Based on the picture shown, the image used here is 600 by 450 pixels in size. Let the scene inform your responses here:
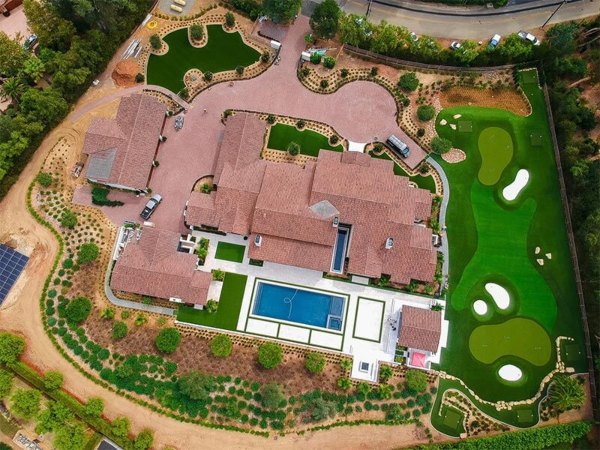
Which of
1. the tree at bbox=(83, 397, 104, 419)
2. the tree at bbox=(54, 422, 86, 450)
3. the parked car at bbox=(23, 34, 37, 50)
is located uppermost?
the parked car at bbox=(23, 34, 37, 50)

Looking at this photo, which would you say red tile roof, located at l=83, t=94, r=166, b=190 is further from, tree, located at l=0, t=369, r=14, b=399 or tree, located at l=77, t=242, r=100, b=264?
tree, located at l=0, t=369, r=14, b=399

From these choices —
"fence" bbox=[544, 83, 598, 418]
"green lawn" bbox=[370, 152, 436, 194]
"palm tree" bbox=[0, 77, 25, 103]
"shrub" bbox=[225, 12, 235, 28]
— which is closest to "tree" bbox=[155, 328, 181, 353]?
"green lawn" bbox=[370, 152, 436, 194]

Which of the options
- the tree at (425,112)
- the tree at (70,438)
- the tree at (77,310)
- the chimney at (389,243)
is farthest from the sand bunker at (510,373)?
the tree at (77,310)

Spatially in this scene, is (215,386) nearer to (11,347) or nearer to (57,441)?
Answer: (57,441)

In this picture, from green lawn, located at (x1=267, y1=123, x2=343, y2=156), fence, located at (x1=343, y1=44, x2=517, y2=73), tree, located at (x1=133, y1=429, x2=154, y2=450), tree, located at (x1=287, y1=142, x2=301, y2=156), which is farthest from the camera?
fence, located at (x1=343, y1=44, x2=517, y2=73)

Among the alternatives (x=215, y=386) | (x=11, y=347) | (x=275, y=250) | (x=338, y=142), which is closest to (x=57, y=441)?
(x=11, y=347)

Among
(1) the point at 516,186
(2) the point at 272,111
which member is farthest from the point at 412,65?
(1) the point at 516,186

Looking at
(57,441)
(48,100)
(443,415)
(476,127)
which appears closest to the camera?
(57,441)

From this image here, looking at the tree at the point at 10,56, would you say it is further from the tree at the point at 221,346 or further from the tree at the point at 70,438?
the tree at the point at 70,438
